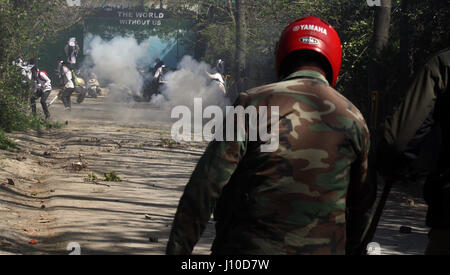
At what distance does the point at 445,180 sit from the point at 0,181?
8411 millimetres

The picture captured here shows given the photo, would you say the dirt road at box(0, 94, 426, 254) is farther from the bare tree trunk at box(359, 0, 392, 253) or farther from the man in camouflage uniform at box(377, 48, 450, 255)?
the man in camouflage uniform at box(377, 48, 450, 255)

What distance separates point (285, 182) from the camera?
→ 8.47ft

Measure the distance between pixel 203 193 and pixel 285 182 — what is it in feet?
0.90

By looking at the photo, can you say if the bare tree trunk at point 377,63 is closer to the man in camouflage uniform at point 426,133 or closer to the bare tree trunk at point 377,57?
the bare tree trunk at point 377,57

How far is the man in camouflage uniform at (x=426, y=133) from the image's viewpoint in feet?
8.80

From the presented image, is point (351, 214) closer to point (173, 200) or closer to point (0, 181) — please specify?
point (173, 200)

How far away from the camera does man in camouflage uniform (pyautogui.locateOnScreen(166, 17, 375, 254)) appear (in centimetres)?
257

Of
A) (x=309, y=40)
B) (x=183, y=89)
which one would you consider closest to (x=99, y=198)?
(x=309, y=40)

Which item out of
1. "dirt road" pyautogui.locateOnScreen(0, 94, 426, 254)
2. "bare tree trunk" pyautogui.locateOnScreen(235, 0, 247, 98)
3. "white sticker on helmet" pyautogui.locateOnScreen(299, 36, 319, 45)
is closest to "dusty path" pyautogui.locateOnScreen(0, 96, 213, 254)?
"dirt road" pyautogui.locateOnScreen(0, 94, 426, 254)

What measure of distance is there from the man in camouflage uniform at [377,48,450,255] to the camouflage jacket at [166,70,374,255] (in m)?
0.12

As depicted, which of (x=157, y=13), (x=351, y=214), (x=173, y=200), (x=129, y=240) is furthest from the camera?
(x=157, y=13)

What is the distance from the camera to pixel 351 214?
2.82 meters

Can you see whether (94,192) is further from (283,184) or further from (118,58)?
(118,58)
